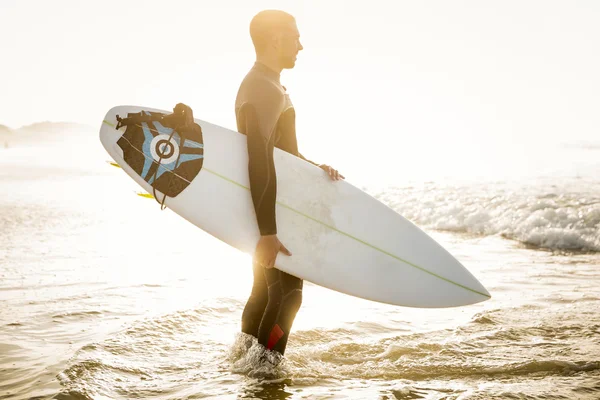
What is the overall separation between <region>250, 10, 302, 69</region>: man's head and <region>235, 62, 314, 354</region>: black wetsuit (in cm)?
8

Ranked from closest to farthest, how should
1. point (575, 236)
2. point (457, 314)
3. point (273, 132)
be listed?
point (273, 132), point (457, 314), point (575, 236)

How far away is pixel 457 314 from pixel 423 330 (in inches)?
21.8

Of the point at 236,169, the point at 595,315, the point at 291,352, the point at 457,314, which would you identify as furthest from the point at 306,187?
the point at 595,315

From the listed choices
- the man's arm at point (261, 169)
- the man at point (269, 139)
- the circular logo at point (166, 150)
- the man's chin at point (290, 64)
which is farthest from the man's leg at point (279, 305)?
the man's chin at point (290, 64)

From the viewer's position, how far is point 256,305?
10.1 ft

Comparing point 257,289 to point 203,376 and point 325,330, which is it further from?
point 325,330

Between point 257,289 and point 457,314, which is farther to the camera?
point 457,314

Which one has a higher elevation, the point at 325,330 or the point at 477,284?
the point at 477,284

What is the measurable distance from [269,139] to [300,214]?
626mm

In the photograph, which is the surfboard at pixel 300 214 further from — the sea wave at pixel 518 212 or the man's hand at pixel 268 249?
the sea wave at pixel 518 212

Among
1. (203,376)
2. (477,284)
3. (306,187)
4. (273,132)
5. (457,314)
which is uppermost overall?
(273,132)

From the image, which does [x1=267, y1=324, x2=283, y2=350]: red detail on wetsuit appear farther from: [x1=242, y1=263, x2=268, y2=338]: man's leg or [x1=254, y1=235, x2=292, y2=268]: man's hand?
[x1=254, y1=235, x2=292, y2=268]: man's hand

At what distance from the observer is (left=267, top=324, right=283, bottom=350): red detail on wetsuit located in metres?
2.80

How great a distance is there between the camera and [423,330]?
395cm
